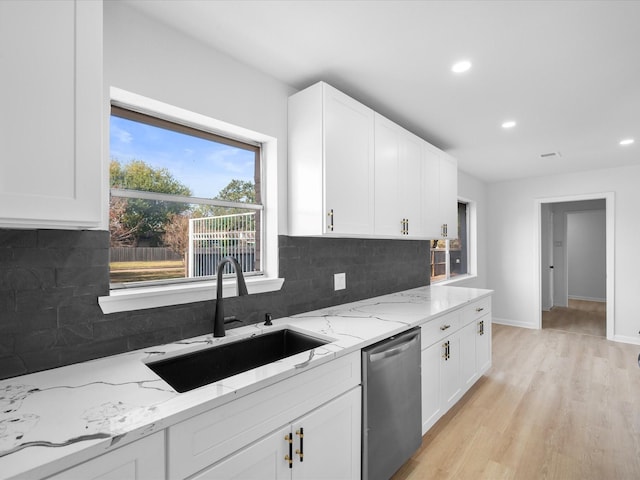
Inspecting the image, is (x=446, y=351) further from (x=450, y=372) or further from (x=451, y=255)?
(x=451, y=255)

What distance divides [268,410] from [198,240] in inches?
41.1

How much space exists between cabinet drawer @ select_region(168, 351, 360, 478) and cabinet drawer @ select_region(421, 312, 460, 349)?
86 cm

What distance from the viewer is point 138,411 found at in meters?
0.96

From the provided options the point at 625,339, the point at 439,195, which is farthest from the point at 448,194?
the point at 625,339

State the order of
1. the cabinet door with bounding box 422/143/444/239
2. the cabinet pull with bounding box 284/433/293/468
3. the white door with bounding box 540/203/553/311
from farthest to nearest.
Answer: the white door with bounding box 540/203/553/311, the cabinet door with bounding box 422/143/444/239, the cabinet pull with bounding box 284/433/293/468

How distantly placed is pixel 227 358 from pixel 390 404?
3.03 feet

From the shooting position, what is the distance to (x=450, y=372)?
8.11ft

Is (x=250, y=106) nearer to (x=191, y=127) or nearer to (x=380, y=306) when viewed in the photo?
(x=191, y=127)

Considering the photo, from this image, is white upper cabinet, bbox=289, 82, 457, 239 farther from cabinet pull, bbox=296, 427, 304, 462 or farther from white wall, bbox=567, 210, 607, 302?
white wall, bbox=567, 210, 607, 302

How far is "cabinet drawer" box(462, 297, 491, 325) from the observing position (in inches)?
107

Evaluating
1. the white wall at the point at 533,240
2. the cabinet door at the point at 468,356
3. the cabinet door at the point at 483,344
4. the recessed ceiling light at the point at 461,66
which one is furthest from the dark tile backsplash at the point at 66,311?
the white wall at the point at 533,240

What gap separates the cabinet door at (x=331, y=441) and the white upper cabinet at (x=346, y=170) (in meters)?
0.96

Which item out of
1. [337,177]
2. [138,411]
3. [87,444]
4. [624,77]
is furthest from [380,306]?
[624,77]

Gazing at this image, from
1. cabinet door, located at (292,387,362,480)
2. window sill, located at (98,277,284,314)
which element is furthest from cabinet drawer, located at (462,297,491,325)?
window sill, located at (98,277,284,314)
